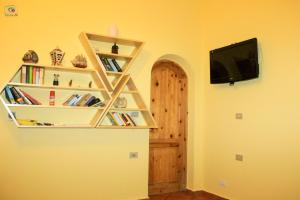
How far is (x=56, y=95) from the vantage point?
312 cm

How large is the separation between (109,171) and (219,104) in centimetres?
203

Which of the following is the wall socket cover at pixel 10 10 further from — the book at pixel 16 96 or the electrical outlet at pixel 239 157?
the electrical outlet at pixel 239 157

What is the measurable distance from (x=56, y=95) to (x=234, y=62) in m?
2.54

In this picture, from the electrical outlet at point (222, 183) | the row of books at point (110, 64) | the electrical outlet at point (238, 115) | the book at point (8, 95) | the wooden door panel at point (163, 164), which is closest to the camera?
the book at point (8, 95)

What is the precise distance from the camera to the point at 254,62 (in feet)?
10.5

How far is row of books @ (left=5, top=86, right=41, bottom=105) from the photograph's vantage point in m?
2.72

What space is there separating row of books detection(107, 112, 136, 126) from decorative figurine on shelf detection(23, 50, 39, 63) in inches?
44.9

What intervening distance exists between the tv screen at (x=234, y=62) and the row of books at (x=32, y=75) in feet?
8.35

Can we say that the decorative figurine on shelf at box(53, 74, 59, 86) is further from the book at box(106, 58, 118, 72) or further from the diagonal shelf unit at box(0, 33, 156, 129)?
the book at box(106, 58, 118, 72)

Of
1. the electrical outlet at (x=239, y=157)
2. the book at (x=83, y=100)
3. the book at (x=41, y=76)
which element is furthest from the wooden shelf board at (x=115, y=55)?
the electrical outlet at (x=239, y=157)

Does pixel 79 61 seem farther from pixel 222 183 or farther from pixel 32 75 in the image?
pixel 222 183

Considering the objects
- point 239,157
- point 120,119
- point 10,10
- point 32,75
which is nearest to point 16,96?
point 32,75

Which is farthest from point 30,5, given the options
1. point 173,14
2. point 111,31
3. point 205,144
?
point 205,144

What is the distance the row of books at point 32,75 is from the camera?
2.79 m
